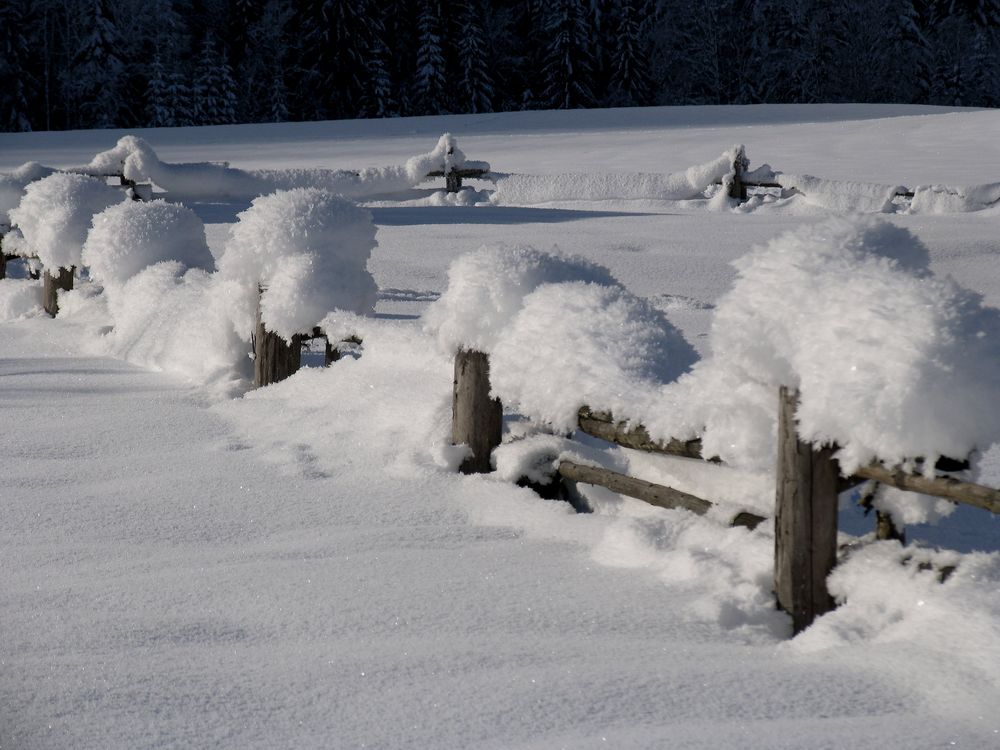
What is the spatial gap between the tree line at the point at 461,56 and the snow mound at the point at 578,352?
117 ft

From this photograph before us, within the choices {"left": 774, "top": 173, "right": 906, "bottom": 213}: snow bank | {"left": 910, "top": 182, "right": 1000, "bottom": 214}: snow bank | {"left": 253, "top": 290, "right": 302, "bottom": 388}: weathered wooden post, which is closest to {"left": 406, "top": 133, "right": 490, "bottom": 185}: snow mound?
{"left": 774, "top": 173, "right": 906, "bottom": 213}: snow bank

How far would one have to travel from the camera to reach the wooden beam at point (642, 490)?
10.7ft

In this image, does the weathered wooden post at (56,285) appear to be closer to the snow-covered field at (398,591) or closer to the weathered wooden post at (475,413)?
the snow-covered field at (398,591)

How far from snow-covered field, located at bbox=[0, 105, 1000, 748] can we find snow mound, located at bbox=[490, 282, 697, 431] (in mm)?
40

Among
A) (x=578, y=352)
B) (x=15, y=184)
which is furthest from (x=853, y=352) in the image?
(x=15, y=184)

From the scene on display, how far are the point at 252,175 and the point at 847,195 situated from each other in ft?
25.5

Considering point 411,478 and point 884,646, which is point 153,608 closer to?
point 411,478

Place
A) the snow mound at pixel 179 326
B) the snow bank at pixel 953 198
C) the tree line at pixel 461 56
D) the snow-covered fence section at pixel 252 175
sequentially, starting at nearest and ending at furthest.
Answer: the snow mound at pixel 179 326 → the snow bank at pixel 953 198 → the snow-covered fence section at pixel 252 175 → the tree line at pixel 461 56

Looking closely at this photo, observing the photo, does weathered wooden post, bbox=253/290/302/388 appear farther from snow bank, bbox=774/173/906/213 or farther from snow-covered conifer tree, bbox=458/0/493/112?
snow-covered conifer tree, bbox=458/0/493/112

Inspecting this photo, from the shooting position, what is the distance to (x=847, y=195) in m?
12.6

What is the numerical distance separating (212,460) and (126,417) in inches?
38.6

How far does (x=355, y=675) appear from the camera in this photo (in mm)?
2576

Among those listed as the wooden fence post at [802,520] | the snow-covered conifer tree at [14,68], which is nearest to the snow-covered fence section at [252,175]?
the wooden fence post at [802,520]

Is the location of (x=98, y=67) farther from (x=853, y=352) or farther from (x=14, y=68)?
(x=853, y=352)
